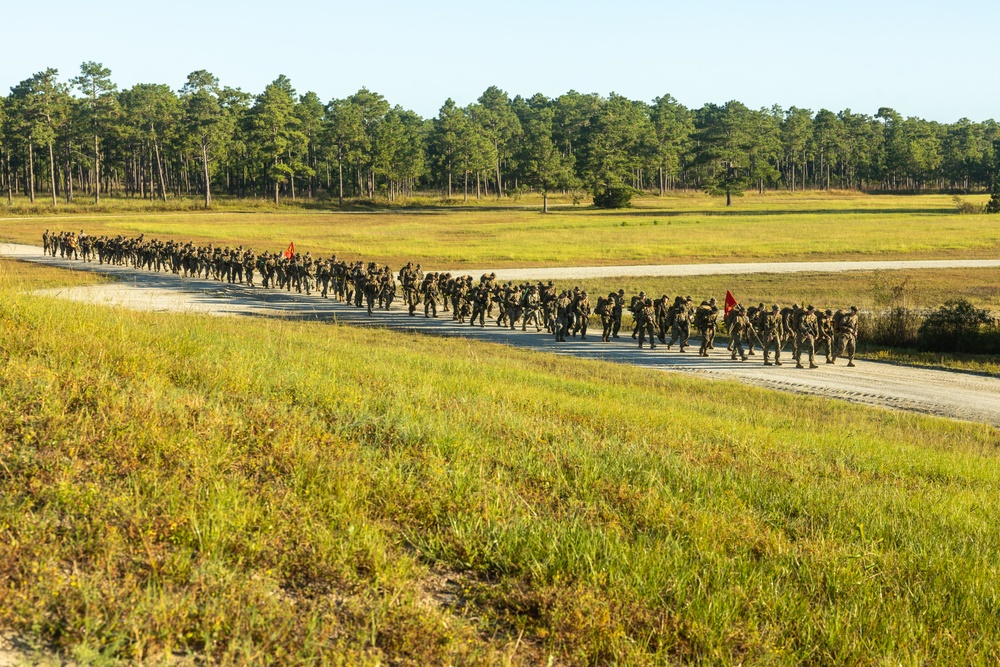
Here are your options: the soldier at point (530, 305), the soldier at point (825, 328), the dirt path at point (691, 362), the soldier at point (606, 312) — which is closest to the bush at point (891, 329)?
the dirt path at point (691, 362)

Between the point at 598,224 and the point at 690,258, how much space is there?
31278 millimetres

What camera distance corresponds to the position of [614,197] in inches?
4250

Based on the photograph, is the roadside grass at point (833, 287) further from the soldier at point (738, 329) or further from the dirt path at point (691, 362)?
the dirt path at point (691, 362)

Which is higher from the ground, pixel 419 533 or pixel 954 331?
pixel 419 533

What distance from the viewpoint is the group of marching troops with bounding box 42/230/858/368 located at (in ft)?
72.0

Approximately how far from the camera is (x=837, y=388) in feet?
61.1

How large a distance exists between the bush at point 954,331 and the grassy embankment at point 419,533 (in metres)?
16.1

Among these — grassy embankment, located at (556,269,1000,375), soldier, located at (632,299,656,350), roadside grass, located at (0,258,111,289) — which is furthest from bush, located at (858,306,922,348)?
roadside grass, located at (0,258,111,289)

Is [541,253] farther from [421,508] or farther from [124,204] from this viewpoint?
[124,204]

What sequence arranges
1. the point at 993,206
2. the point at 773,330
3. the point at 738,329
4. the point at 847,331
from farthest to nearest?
the point at 993,206 → the point at 738,329 → the point at 773,330 → the point at 847,331

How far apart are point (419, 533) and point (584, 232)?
6836 centimetres

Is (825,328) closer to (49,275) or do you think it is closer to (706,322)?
(706,322)

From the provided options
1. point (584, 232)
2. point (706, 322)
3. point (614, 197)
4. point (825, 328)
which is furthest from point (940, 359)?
point (614, 197)

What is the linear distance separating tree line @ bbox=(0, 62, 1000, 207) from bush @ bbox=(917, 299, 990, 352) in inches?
3348
